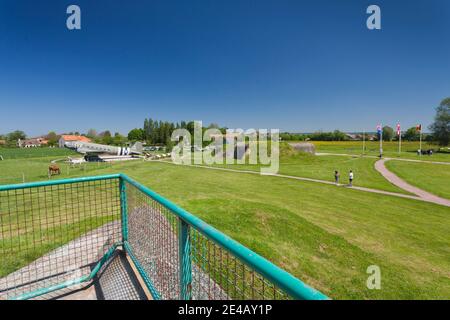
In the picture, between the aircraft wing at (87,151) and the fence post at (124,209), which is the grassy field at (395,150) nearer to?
the fence post at (124,209)

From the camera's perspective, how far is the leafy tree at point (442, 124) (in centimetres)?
6212

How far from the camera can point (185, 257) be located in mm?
2271

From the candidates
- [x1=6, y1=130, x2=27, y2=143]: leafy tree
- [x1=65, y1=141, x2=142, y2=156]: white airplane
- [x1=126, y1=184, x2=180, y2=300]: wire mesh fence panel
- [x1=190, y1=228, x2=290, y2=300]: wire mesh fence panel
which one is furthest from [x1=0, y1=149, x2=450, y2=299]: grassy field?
[x1=6, y1=130, x2=27, y2=143]: leafy tree

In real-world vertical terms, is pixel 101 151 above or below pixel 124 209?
above

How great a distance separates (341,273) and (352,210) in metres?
7.45

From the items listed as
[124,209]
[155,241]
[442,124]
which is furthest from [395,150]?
[155,241]

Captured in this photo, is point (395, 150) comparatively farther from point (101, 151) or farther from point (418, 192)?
point (101, 151)

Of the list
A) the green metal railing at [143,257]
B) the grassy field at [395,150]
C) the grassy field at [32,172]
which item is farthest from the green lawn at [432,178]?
the grassy field at [32,172]

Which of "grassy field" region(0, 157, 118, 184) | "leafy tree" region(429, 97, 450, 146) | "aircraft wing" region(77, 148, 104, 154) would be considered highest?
"leafy tree" region(429, 97, 450, 146)

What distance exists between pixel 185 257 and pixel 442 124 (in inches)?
3355

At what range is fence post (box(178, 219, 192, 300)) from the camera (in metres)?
2.23

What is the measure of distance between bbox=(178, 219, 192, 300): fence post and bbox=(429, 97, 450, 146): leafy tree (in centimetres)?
8352

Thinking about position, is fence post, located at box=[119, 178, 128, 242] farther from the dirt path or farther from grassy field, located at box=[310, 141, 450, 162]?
grassy field, located at box=[310, 141, 450, 162]
